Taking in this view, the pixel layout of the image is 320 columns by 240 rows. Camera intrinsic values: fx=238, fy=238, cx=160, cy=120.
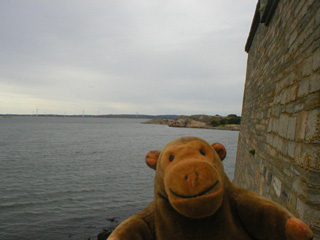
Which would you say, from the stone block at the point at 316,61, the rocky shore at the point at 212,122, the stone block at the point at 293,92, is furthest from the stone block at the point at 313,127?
the rocky shore at the point at 212,122

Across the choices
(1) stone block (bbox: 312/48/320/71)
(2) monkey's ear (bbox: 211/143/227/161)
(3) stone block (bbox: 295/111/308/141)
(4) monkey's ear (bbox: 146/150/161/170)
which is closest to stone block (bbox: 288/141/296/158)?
(3) stone block (bbox: 295/111/308/141)

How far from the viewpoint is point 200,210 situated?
143cm

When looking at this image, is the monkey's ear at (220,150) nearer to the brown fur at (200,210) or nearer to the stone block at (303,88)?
the brown fur at (200,210)

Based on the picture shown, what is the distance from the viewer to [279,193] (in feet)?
11.5

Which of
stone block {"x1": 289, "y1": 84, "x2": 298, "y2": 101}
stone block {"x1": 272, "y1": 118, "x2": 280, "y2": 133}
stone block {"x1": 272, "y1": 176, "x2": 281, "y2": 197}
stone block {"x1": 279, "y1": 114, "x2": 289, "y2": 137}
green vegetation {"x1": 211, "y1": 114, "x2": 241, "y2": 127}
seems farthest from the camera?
green vegetation {"x1": 211, "y1": 114, "x2": 241, "y2": 127}

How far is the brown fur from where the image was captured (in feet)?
4.74

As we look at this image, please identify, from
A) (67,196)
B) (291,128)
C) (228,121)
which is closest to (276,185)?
(291,128)

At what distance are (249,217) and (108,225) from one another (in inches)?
420

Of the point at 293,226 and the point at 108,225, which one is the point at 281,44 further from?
the point at 108,225

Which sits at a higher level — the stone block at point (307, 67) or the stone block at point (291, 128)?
the stone block at point (307, 67)

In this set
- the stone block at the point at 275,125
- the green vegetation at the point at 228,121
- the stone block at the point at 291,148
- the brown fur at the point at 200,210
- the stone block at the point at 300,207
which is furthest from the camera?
the green vegetation at the point at 228,121

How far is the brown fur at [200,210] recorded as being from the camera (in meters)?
1.45

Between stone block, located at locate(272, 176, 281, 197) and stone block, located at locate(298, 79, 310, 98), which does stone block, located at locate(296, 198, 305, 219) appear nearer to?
stone block, located at locate(272, 176, 281, 197)

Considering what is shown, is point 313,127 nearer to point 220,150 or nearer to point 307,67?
point 307,67
